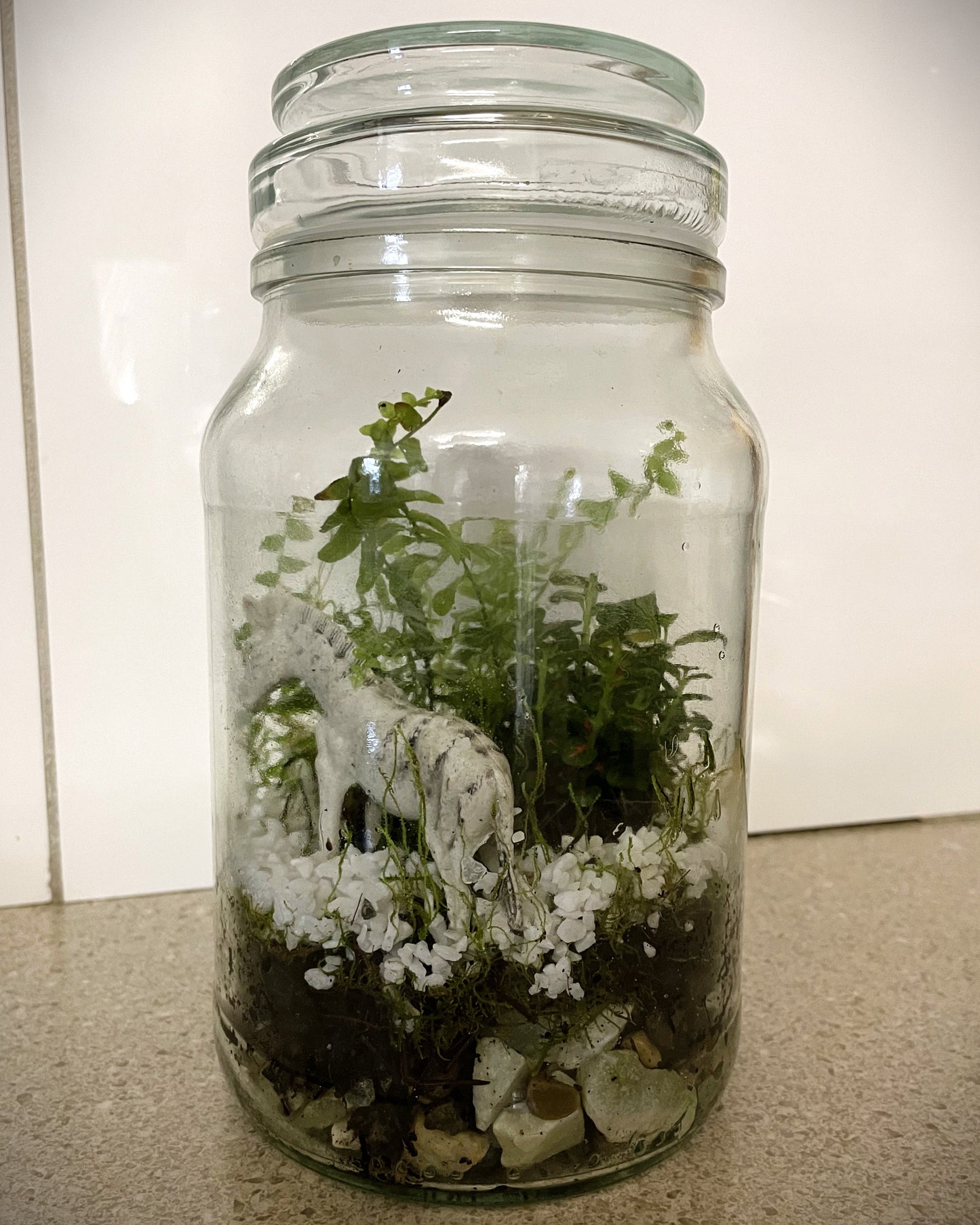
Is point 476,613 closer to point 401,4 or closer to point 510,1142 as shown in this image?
point 510,1142

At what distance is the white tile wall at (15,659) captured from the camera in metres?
0.73

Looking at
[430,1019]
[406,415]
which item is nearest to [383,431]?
[406,415]

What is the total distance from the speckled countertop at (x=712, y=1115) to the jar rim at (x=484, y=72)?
0.51 m

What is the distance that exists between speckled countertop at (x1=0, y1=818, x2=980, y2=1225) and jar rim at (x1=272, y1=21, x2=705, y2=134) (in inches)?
20.1

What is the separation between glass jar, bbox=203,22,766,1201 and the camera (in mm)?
461

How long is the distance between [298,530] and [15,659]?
1.27 ft

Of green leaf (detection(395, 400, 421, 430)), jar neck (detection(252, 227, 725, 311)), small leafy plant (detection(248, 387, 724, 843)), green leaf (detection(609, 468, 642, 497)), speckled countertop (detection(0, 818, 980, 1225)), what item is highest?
jar neck (detection(252, 227, 725, 311))

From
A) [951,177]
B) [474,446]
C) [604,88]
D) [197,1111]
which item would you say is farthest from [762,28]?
[197,1111]

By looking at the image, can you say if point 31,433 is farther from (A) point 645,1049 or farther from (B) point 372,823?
(A) point 645,1049

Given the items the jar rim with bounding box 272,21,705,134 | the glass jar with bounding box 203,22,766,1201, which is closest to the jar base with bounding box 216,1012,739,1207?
the glass jar with bounding box 203,22,766,1201

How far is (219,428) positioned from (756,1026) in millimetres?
491

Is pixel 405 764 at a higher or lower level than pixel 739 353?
lower

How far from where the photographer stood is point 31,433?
749mm

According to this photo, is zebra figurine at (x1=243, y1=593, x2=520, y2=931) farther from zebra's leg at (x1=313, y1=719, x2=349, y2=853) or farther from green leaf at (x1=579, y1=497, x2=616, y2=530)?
green leaf at (x1=579, y1=497, x2=616, y2=530)
